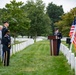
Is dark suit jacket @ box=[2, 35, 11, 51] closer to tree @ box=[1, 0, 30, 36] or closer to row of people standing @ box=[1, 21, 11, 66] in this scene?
row of people standing @ box=[1, 21, 11, 66]

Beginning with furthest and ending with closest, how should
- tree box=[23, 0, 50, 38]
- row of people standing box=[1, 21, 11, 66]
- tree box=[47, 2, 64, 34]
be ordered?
tree box=[47, 2, 64, 34] → tree box=[23, 0, 50, 38] → row of people standing box=[1, 21, 11, 66]

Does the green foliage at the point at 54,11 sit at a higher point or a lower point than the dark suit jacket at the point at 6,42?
higher

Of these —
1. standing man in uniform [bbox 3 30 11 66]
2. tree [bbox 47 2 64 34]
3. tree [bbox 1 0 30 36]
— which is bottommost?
standing man in uniform [bbox 3 30 11 66]

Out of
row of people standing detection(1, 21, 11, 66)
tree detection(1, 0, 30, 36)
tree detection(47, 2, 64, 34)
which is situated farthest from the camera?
tree detection(47, 2, 64, 34)

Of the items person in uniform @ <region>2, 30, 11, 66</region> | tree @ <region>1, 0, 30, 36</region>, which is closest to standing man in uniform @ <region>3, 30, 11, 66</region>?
person in uniform @ <region>2, 30, 11, 66</region>

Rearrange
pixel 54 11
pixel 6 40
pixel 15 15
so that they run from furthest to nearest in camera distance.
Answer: pixel 54 11 → pixel 15 15 → pixel 6 40

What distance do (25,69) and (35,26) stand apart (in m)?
65.1

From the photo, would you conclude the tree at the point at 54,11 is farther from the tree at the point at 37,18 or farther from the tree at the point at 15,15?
the tree at the point at 15,15

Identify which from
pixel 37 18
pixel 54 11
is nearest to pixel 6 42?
pixel 37 18

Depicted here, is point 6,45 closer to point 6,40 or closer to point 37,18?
point 6,40

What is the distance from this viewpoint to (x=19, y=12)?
53.3m

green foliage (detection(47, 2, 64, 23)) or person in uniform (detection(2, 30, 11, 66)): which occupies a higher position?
green foliage (detection(47, 2, 64, 23))

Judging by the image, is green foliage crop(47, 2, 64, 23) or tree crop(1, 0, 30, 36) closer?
tree crop(1, 0, 30, 36)

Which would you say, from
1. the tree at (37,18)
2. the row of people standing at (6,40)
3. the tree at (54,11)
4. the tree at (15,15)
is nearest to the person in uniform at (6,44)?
the row of people standing at (6,40)
